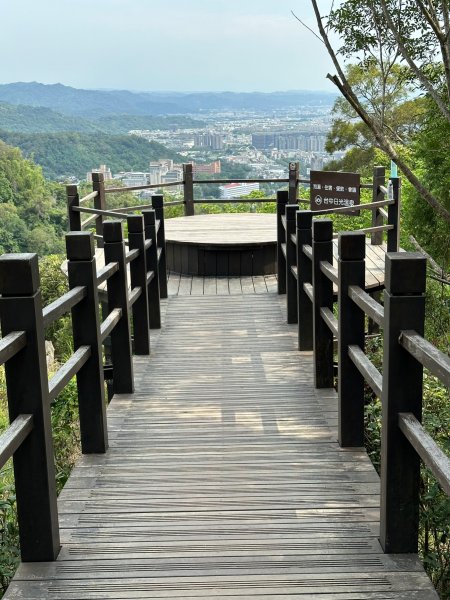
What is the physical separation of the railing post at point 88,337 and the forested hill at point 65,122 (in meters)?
70.2

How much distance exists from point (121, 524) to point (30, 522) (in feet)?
1.32

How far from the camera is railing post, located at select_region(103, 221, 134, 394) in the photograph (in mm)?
4316

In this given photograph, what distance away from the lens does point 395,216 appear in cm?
806

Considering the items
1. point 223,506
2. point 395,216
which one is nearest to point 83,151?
point 395,216

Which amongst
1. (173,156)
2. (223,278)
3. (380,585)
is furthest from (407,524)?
(173,156)

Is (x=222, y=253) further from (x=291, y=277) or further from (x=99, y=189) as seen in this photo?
(x=291, y=277)

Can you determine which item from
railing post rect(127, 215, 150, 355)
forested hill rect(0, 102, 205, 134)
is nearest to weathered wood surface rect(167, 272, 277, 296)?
railing post rect(127, 215, 150, 355)

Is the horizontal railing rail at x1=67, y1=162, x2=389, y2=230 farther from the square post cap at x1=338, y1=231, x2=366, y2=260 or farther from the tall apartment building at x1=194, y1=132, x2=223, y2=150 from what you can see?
the tall apartment building at x1=194, y1=132, x2=223, y2=150

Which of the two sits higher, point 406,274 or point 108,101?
point 108,101

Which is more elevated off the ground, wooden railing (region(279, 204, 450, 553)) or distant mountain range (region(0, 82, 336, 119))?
distant mountain range (region(0, 82, 336, 119))

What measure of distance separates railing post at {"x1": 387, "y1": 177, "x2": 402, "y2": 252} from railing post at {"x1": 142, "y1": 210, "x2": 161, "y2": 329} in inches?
113

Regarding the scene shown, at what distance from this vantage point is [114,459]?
11.6ft

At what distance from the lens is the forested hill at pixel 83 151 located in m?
48.9

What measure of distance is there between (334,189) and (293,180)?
1.24 metres
